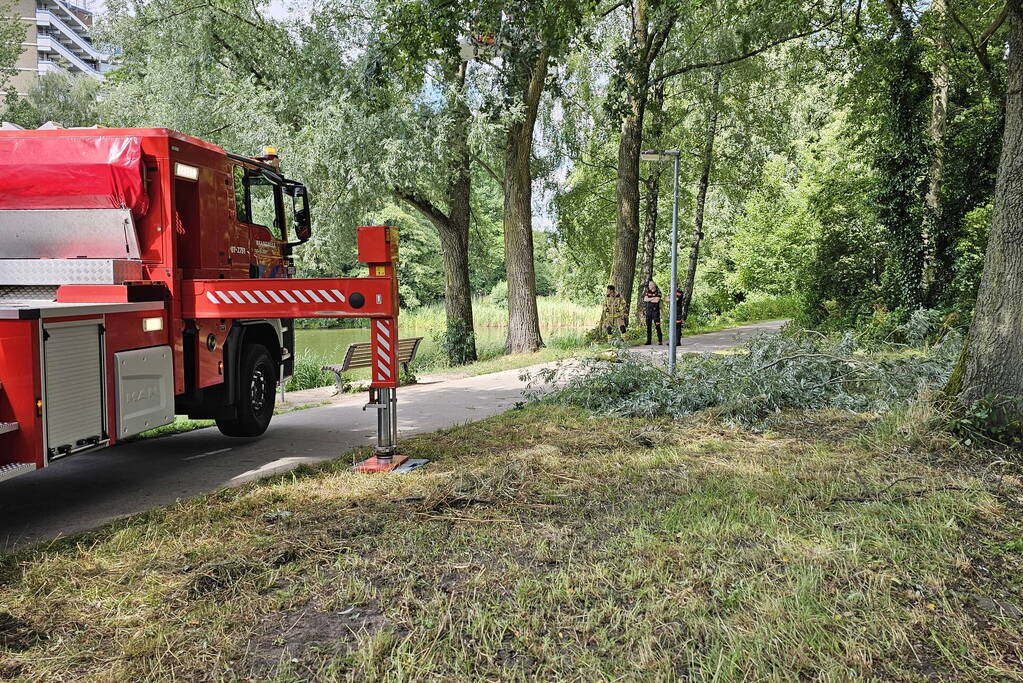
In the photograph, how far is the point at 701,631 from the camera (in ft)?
12.2

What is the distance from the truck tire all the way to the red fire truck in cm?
22

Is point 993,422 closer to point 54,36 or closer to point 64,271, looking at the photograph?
point 64,271

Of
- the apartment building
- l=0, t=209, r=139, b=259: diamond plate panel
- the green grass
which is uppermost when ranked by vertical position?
the apartment building

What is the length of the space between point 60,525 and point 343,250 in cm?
1381

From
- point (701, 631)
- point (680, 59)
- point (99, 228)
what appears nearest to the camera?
point (701, 631)

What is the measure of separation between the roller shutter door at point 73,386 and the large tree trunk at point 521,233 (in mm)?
14051

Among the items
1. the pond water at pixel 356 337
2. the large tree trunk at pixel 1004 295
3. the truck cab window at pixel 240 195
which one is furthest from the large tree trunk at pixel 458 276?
the large tree trunk at pixel 1004 295

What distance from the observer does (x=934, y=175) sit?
1756 centimetres

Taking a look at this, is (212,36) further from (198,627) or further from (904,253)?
(198,627)

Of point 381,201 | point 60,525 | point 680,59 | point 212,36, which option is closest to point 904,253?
point 680,59

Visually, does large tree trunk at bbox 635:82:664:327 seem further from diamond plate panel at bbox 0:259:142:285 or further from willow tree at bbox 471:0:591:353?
diamond plate panel at bbox 0:259:142:285

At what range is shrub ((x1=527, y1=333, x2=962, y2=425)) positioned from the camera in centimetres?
895

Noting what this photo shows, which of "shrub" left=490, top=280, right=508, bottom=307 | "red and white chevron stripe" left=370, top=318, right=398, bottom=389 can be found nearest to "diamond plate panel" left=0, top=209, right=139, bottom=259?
"red and white chevron stripe" left=370, top=318, right=398, bottom=389

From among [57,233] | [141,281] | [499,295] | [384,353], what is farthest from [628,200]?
[499,295]
